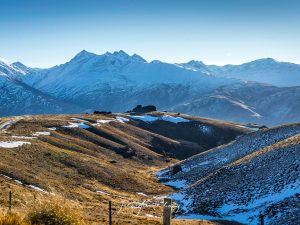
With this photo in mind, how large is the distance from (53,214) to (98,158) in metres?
73.0

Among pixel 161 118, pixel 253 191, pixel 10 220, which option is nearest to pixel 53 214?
pixel 10 220

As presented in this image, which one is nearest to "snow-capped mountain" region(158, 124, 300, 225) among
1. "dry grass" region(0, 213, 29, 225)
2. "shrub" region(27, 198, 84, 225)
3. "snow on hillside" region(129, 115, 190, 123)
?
"shrub" region(27, 198, 84, 225)

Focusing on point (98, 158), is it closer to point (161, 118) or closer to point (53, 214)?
point (53, 214)

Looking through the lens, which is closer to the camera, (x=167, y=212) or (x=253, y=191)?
(x=167, y=212)

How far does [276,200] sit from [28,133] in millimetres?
60903

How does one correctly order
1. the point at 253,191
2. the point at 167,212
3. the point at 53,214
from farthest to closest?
the point at 253,191 → the point at 167,212 → the point at 53,214

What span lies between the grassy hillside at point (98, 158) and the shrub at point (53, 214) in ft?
5.30

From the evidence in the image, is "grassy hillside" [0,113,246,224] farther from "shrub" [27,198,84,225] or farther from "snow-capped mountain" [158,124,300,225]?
"snow-capped mountain" [158,124,300,225]

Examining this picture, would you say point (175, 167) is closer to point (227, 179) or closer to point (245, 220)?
point (227, 179)

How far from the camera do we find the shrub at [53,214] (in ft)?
43.6

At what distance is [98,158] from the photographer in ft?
281

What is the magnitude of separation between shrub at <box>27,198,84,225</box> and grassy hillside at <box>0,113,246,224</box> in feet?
5.30

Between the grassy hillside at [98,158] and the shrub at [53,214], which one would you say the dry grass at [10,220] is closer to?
the shrub at [53,214]

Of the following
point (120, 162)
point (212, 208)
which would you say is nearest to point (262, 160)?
point (212, 208)
